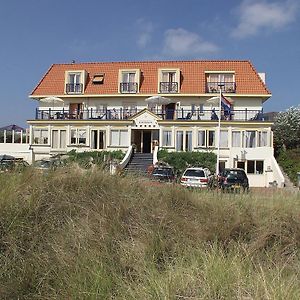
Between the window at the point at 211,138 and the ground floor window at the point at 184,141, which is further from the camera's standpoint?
the ground floor window at the point at 184,141

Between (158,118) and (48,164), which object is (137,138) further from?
(48,164)

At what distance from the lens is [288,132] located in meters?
44.0

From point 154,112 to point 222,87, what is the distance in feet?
25.4

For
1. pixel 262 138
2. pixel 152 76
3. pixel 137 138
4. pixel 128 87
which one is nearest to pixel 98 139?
pixel 137 138

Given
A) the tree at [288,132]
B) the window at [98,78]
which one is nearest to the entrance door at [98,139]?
the window at [98,78]

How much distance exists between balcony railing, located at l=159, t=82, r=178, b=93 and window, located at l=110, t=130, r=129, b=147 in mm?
6821

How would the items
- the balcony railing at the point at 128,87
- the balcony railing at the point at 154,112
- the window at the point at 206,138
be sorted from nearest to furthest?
the window at the point at 206,138 → the balcony railing at the point at 154,112 → the balcony railing at the point at 128,87

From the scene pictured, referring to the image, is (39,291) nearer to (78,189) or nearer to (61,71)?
(78,189)

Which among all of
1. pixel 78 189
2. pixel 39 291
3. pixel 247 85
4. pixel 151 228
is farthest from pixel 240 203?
pixel 247 85

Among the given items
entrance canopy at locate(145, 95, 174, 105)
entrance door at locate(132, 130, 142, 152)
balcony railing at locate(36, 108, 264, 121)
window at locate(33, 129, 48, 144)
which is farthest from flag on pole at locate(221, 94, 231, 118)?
window at locate(33, 129, 48, 144)

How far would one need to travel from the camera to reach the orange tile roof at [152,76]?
41969 millimetres

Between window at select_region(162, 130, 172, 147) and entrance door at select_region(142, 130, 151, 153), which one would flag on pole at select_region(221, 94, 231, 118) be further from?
entrance door at select_region(142, 130, 151, 153)

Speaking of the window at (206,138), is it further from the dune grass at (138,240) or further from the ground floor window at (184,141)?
the dune grass at (138,240)

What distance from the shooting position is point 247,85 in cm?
4166
